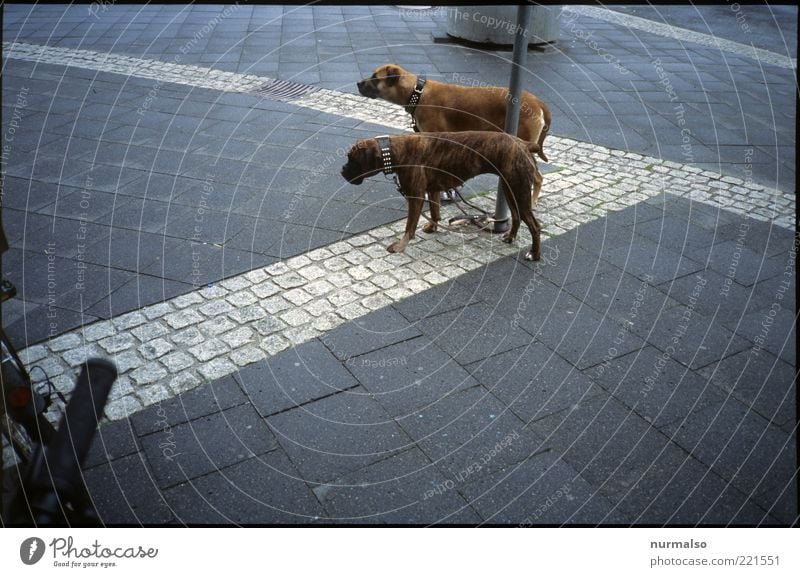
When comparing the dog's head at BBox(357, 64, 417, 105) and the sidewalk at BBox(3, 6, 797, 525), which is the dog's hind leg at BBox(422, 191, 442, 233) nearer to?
the sidewalk at BBox(3, 6, 797, 525)

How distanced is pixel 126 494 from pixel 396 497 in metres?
1.41

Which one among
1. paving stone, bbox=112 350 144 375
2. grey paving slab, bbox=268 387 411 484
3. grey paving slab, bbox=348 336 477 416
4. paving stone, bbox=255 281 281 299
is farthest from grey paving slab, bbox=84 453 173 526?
paving stone, bbox=255 281 281 299

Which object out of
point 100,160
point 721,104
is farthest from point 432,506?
point 721,104

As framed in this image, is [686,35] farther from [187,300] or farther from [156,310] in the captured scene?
[156,310]

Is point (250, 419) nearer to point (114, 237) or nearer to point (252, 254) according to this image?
point (252, 254)

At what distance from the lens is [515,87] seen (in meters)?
5.23

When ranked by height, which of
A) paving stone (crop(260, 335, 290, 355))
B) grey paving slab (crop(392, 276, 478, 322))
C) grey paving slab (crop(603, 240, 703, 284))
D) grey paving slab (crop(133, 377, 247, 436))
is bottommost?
grey paving slab (crop(133, 377, 247, 436))

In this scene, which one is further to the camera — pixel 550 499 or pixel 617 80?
pixel 617 80

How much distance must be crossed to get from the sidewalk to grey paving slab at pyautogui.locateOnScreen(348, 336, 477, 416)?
0.06 ft

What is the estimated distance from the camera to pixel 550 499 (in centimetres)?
328

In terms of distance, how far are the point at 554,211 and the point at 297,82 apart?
16.7 feet

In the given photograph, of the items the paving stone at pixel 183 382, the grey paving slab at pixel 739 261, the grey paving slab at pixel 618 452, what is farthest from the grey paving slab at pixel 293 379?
the grey paving slab at pixel 739 261

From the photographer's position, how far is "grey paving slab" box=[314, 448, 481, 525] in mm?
3172

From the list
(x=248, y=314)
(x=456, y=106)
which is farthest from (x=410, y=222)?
(x=248, y=314)
